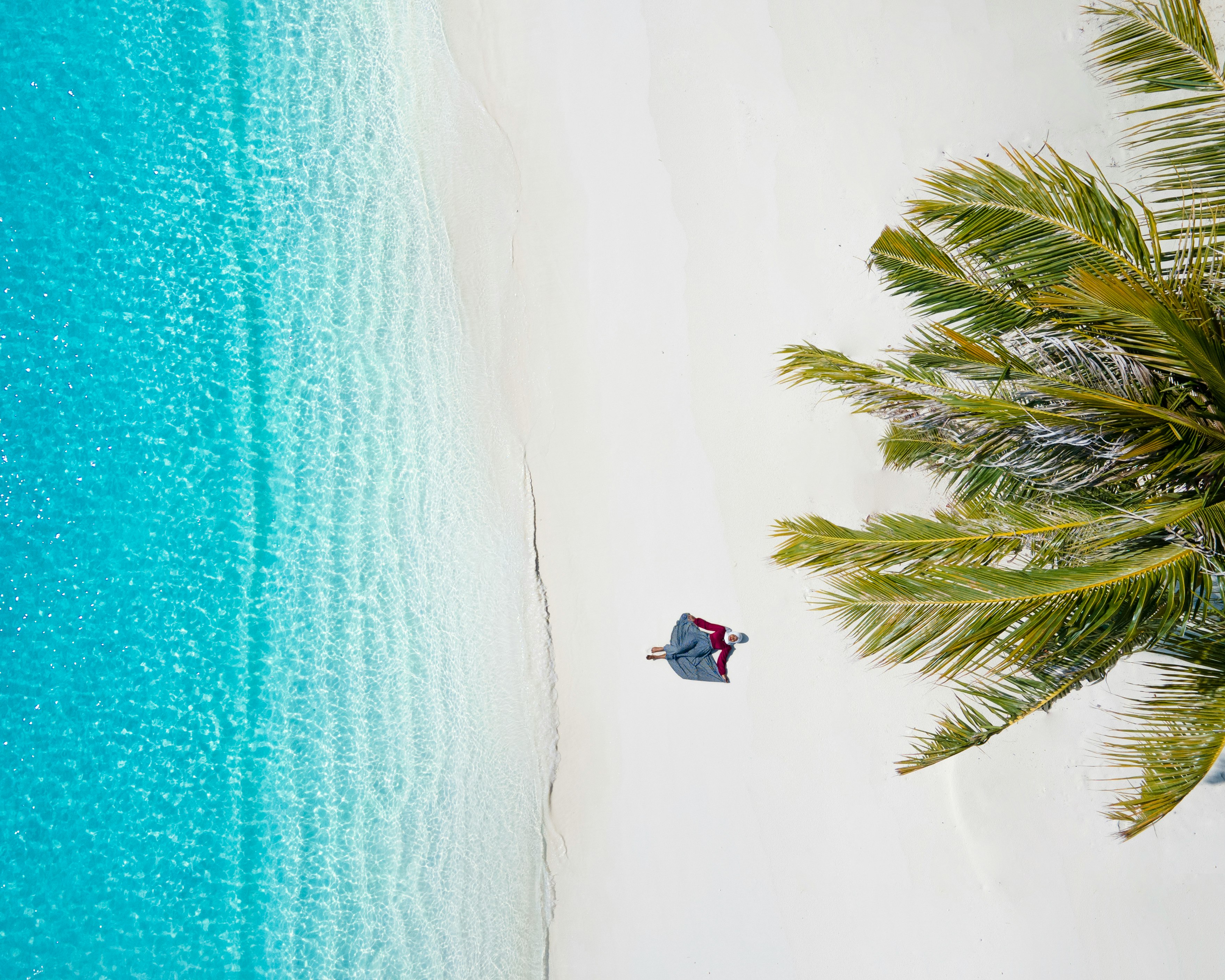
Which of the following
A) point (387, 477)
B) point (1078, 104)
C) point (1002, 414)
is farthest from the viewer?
point (387, 477)

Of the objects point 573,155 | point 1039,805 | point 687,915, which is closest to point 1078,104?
point 573,155

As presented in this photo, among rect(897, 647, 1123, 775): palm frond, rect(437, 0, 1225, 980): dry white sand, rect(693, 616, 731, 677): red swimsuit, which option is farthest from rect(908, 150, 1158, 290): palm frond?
rect(693, 616, 731, 677): red swimsuit

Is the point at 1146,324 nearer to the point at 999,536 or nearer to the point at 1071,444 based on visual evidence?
the point at 1071,444

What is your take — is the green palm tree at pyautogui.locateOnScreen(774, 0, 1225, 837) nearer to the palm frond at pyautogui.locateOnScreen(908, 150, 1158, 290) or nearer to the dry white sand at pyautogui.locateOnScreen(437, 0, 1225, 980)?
the palm frond at pyautogui.locateOnScreen(908, 150, 1158, 290)

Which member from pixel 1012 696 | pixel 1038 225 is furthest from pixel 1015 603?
pixel 1038 225

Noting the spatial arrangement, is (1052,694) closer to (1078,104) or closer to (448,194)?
(1078,104)

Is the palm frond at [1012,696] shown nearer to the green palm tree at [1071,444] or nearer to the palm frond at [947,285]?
the green palm tree at [1071,444]

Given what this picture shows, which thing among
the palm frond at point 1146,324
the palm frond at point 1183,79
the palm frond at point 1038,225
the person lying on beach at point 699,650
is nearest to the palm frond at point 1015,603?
the palm frond at point 1146,324
